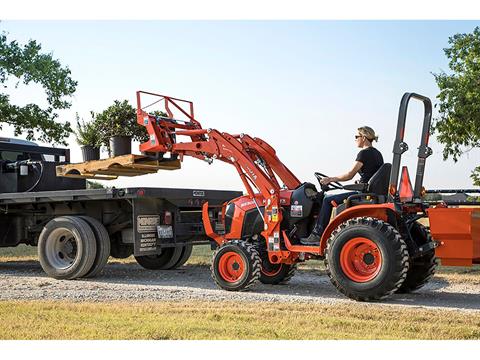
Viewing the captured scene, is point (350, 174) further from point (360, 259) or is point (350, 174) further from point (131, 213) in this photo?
point (131, 213)

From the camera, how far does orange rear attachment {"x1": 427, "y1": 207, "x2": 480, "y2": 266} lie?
851 centimetres

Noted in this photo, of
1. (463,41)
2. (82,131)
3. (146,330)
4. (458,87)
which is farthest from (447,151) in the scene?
(146,330)

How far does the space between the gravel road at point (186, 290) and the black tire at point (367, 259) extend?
0.72 feet

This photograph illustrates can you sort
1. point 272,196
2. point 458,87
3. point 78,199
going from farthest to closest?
point 458,87
point 78,199
point 272,196

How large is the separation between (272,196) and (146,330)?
13.0ft

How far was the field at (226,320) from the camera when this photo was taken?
6.46 m

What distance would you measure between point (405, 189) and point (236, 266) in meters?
2.62

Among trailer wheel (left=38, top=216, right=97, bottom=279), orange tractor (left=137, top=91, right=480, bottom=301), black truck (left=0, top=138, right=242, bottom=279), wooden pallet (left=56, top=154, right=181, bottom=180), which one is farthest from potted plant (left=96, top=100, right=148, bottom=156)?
orange tractor (left=137, top=91, right=480, bottom=301)

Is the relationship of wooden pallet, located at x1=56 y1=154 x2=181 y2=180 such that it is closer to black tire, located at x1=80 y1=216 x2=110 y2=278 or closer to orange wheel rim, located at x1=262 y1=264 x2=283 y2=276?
black tire, located at x1=80 y1=216 x2=110 y2=278

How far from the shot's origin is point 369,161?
9.21m

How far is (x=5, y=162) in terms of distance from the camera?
45.2 ft

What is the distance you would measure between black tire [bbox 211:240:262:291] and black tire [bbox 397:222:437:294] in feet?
6.87

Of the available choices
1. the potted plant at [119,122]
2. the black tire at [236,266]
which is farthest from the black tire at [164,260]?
the potted plant at [119,122]

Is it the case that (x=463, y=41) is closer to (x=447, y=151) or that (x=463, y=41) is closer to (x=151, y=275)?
(x=447, y=151)
